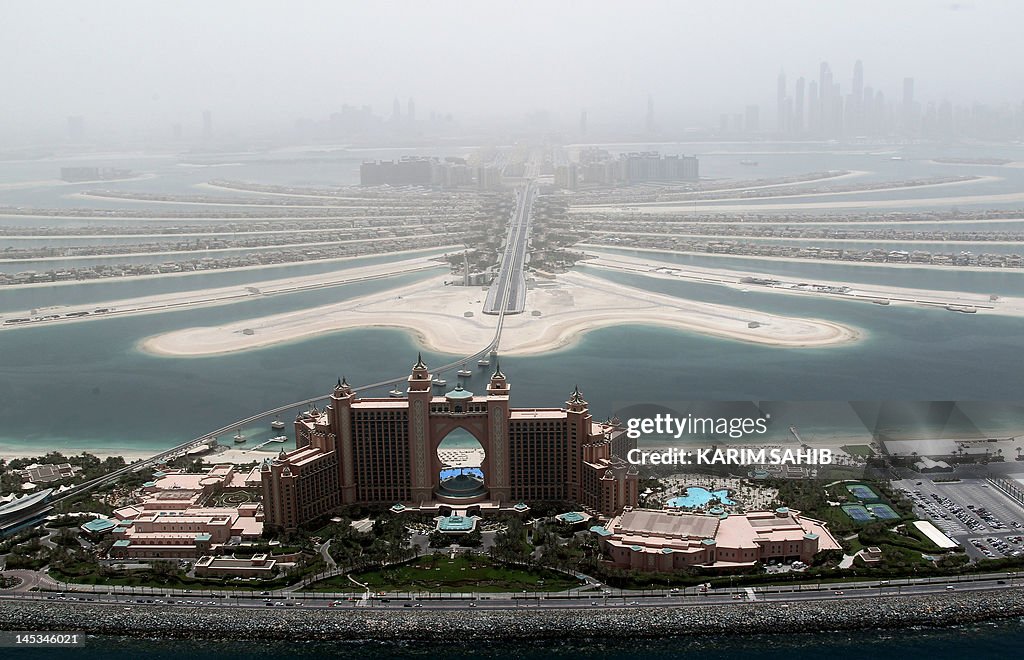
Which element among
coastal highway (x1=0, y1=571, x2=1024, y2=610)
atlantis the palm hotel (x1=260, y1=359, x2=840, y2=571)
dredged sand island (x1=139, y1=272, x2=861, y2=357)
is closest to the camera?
coastal highway (x1=0, y1=571, x2=1024, y2=610)

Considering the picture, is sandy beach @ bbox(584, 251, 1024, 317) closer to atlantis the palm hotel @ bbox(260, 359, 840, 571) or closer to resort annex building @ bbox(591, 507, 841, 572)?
atlantis the palm hotel @ bbox(260, 359, 840, 571)

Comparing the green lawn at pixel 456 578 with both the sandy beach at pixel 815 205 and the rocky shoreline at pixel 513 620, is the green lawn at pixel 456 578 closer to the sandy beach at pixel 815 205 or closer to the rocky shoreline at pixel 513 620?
the rocky shoreline at pixel 513 620

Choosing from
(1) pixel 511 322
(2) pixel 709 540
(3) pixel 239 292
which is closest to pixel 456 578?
(2) pixel 709 540

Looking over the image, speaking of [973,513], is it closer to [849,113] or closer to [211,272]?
[211,272]

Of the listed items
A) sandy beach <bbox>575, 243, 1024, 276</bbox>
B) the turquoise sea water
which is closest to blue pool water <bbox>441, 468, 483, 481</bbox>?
the turquoise sea water

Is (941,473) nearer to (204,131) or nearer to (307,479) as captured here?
(307,479)

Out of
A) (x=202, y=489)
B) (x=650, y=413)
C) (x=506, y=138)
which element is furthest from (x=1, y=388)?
(x=506, y=138)

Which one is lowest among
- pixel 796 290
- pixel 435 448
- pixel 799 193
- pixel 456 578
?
pixel 456 578
